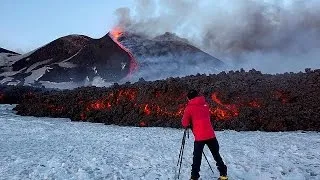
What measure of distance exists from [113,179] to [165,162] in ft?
7.00

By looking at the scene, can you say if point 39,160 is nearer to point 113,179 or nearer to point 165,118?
point 113,179

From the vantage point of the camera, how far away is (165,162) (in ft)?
38.7

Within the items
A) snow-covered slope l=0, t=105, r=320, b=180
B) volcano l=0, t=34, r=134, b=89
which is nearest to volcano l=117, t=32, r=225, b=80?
volcano l=0, t=34, r=134, b=89

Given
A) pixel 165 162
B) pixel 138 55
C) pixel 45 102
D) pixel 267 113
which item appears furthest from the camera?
pixel 138 55

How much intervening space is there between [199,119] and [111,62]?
Result: 55.5 m

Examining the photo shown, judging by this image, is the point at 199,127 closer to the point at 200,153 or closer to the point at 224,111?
the point at 200,153

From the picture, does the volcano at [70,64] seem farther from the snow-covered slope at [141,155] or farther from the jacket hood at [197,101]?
the jacket hood at [197,101]

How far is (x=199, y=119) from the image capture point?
28.9ft

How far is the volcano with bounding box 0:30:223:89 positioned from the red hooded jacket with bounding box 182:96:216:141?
4400cm

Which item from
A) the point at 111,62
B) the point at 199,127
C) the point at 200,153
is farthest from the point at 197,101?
the point at 111,62

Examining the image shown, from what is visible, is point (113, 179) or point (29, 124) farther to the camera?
point (29, 124)

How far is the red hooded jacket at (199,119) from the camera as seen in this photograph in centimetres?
878

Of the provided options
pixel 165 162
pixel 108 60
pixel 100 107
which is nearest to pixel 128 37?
pixel 108 60

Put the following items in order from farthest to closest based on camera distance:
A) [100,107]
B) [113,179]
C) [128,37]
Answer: [128,37] → [100,107] → [113,179]
